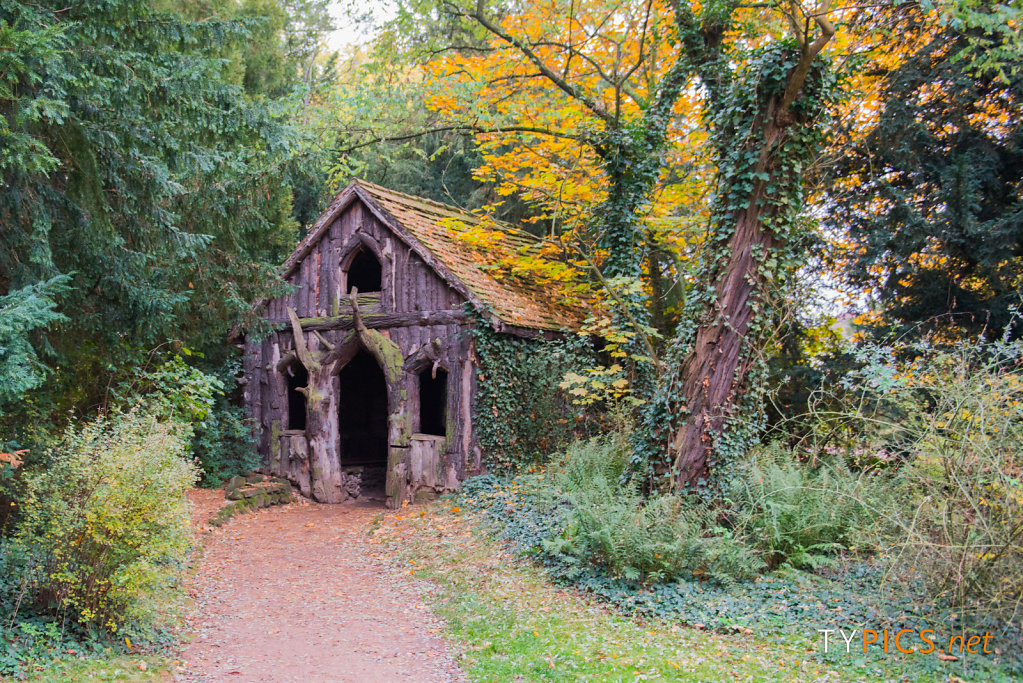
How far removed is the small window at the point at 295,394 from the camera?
1463 centimetres

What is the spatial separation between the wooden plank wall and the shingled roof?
0.23m

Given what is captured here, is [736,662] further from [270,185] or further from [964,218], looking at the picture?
[270,185]

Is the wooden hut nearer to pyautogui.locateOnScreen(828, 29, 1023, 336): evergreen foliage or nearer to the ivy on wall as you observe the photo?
the ivy on wall

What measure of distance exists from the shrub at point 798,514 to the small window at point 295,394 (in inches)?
342

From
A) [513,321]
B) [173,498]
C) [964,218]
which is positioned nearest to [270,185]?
[513,321]

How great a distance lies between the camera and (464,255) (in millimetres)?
14242

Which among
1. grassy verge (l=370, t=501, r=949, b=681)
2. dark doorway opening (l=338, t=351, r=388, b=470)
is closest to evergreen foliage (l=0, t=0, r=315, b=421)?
grassy verge (l=370, t=501, r=949, b=681)

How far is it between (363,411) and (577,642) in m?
12.1

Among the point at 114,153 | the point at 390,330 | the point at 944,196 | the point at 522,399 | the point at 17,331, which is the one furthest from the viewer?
the point at 390,330

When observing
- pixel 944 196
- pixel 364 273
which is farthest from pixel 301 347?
pixel 944 196

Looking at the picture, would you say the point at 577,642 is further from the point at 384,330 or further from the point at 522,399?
the point at 384,330

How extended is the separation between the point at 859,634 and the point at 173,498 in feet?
19.8

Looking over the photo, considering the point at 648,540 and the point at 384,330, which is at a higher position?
the point at 384,330

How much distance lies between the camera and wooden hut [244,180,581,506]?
1270 cm
